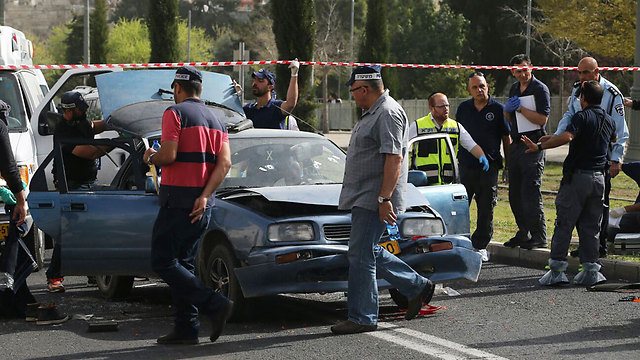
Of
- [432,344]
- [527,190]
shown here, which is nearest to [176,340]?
[432,344]

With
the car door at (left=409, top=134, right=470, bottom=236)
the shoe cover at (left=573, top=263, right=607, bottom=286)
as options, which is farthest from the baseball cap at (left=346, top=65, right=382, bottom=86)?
the shoe cover at (left=573, top=263, right=607, bottom=286)

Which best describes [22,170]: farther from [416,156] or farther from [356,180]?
[356,180]

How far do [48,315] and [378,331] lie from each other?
244 centimetres

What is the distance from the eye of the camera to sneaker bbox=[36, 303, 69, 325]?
812 cm

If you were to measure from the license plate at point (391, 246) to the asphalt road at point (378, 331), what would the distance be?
512 mm

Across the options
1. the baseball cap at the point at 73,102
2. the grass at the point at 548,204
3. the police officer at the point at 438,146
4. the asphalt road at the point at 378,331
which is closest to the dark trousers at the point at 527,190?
the police officer at the point at 438,146

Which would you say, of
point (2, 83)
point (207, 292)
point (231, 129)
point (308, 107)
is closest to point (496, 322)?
point (207, 292)

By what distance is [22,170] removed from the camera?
36.9ft

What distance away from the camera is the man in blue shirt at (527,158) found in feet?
37.4

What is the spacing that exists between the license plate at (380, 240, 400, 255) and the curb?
120 inches

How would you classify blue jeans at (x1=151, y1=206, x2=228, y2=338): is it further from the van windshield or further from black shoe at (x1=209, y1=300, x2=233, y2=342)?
the van windshield

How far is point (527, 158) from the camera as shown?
11.4 metres

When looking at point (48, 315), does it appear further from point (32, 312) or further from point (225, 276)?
point (225, 276)

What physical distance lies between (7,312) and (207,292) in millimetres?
2126
